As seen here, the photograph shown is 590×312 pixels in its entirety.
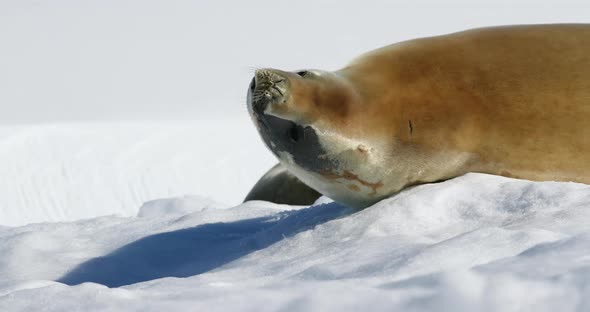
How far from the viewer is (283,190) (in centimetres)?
546

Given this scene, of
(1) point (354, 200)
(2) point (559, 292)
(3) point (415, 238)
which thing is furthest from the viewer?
(1) point (354, 200)

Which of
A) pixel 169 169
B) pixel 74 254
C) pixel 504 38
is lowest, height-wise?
pixel 169 169

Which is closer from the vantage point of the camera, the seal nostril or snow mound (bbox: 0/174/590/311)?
snow mound (bbox: 0/174/590/311)

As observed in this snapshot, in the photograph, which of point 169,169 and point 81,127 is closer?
point 169,169

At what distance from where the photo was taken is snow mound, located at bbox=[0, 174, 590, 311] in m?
1.58

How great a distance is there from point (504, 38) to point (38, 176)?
674 cm

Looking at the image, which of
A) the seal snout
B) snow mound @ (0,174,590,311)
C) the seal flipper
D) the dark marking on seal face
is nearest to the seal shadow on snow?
snow mound @ (0,174,590,311)

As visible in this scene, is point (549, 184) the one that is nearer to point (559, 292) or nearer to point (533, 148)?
point (533, 148)

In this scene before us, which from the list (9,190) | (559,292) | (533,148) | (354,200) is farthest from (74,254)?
(9,190)

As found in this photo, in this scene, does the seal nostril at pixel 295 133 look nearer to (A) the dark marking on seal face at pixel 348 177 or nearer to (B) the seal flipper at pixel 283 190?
(A) the dark marking on seal face at pixel 348 177

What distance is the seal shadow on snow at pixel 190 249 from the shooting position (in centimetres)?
292

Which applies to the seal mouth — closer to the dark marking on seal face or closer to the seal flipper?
the dark marking on seal face

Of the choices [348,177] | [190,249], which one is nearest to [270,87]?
[348,177]

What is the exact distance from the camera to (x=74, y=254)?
3213 millimetres
